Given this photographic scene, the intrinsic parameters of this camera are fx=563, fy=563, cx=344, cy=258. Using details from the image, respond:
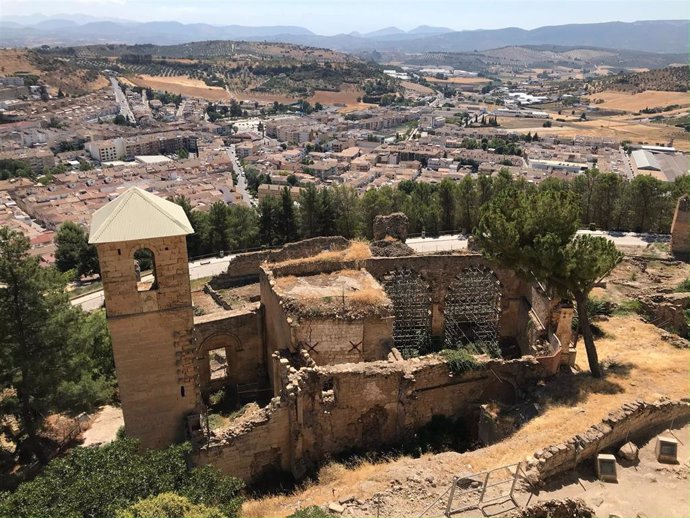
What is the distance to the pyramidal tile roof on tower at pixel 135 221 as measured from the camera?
1519 centimetres

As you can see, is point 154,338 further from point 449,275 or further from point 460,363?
point 449,275

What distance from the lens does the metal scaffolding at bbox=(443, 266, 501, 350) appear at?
26.8 metres

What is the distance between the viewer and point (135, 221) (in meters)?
15.5

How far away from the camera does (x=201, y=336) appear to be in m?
21.7

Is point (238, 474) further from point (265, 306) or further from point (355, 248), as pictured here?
point (355, 248)

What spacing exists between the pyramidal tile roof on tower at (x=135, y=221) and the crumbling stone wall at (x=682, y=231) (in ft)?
114

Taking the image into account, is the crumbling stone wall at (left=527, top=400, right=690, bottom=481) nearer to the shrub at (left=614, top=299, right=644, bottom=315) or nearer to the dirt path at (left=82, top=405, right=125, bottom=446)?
the shrub at (left=614, top=299, right=644, bottom=315)

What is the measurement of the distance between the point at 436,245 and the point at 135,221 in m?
34.1

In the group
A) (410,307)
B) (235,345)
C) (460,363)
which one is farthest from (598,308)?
(235,345)

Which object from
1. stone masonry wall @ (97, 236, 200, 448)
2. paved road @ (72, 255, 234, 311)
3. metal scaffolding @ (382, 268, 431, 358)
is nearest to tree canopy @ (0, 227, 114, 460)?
stone masonry wall @ (97, 236, 200, 448)

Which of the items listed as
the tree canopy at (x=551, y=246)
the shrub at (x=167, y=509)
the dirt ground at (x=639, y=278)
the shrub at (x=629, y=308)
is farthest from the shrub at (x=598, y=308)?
the shrub at (x=167, y=509)

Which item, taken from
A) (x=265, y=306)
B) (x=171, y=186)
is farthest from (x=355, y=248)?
(x=171, y=186)

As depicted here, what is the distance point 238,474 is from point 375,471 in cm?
409

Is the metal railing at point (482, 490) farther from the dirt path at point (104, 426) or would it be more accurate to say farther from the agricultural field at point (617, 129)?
the agricultural field at point (617, 129)
